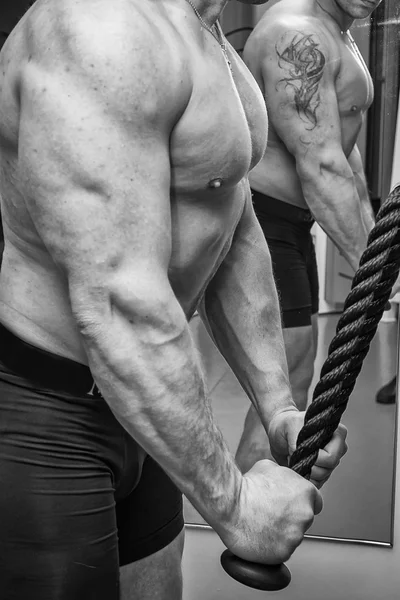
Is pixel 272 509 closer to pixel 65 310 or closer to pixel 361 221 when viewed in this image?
pixel 65 310

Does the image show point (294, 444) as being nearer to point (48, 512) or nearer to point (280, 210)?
point (48, 512)

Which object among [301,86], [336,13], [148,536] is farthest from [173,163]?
[336,13]

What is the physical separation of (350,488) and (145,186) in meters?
1.50

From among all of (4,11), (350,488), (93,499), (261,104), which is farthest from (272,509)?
(350,488)

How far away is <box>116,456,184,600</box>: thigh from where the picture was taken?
3.51 ft

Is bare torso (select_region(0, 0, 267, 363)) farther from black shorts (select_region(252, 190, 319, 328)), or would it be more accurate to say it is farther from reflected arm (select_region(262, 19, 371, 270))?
black shorts (select_region(252, 190, 319, 328))

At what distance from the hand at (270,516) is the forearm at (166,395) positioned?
0.02 metres

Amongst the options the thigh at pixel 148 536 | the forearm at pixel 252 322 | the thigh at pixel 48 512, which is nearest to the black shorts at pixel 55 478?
the thigh at pixel 48 512

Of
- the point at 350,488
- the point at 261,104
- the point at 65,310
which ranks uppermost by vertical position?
the point at 261,104

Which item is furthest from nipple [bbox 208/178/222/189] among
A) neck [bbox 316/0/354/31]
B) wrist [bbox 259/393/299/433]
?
neck [bbox 316/0/354/31]

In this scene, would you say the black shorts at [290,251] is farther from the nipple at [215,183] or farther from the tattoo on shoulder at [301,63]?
the nipple at [215,183]

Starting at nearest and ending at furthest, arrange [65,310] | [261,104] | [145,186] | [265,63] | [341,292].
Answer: [145,186] < [65,310] < [261,104] < [265,63] < [341,292]

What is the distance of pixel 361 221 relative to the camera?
187 cm

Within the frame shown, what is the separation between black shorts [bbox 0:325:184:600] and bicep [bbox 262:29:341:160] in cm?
98
